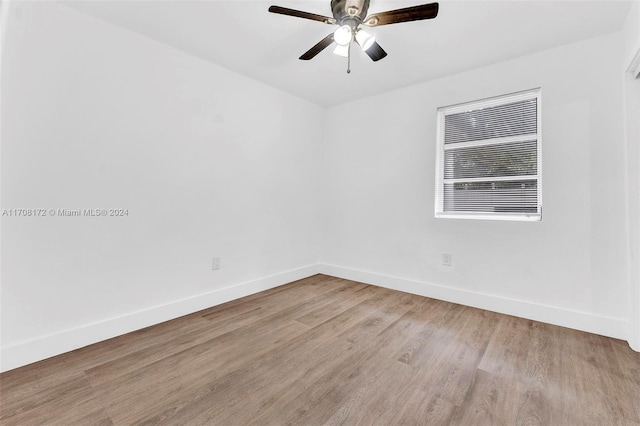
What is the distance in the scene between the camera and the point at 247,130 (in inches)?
126

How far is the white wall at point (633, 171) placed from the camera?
2062 millimetres

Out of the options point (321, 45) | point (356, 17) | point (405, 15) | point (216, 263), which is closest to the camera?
point (405, 15)

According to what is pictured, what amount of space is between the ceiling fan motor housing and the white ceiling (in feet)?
0.50

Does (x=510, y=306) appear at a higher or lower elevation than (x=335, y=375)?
higher

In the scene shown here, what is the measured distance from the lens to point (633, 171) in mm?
2133

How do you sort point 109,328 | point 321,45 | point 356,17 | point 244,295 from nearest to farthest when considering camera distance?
point 356,17, point 321,45, point 109,328, point 244,295

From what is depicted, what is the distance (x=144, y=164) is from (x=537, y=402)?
10.6 ft

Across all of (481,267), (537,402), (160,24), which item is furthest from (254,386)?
(160,24)

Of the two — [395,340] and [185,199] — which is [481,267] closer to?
[395,340]

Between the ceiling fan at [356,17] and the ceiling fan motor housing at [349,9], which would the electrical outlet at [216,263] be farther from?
the ceiling fan motor housing at [349,9]

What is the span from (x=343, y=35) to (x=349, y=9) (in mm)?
149

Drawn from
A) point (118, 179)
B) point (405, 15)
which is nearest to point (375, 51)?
point (405, 15)

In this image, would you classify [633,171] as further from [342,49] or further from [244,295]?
[244,295]

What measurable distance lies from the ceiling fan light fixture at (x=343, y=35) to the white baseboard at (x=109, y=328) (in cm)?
257
